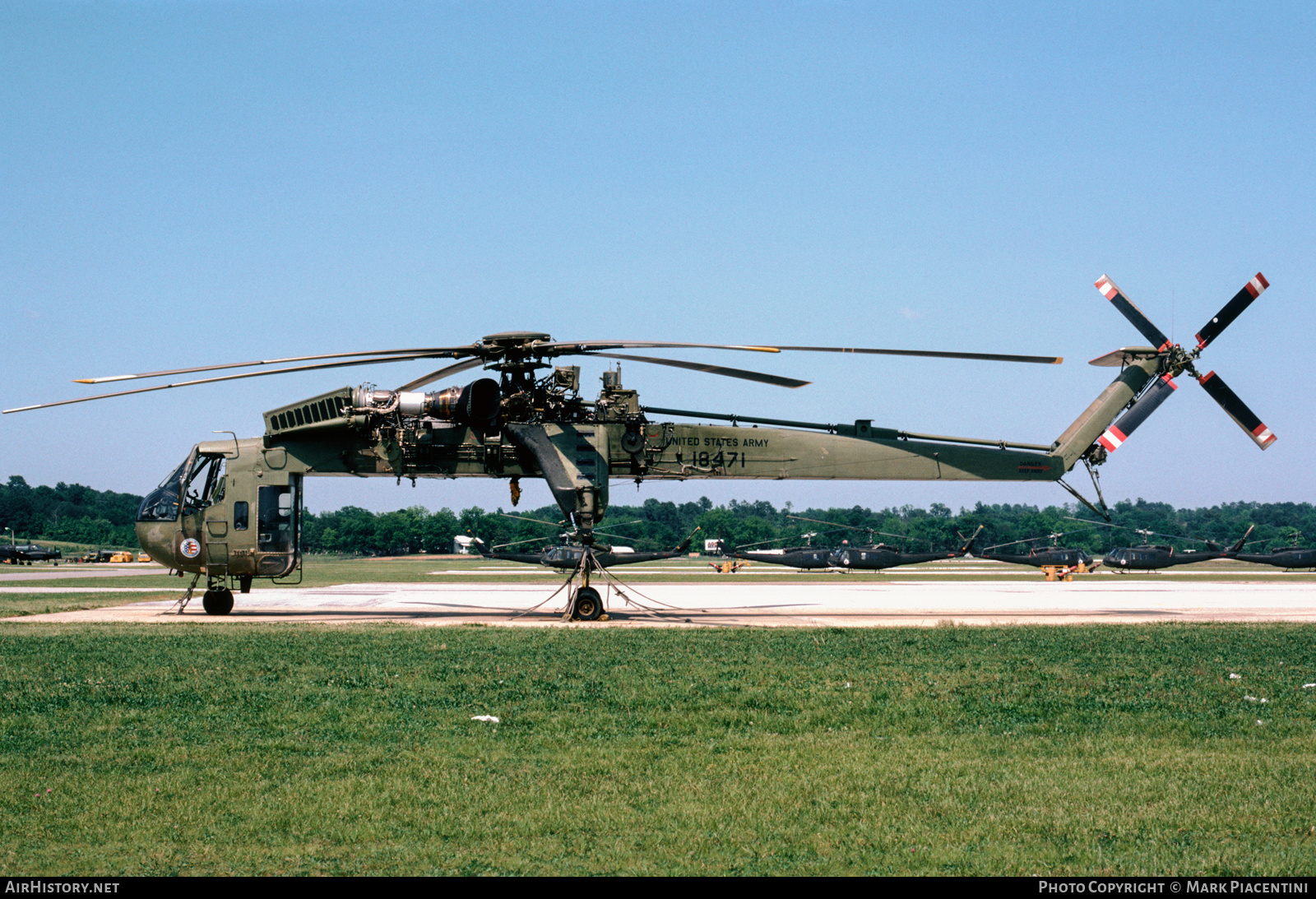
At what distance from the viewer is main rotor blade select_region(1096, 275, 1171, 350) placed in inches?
926

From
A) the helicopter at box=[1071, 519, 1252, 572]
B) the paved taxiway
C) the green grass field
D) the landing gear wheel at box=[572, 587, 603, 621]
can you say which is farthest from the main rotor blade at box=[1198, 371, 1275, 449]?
the helicopter at box=[1071, 519, 1252, 572]

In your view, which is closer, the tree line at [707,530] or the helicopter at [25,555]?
the helicopter at [25,555]

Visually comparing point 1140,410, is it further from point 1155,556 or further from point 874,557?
point 1155,556

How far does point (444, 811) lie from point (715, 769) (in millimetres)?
2290

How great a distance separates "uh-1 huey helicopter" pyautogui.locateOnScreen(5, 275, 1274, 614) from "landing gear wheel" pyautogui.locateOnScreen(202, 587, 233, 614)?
0.04 metres

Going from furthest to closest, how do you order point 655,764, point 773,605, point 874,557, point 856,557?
point 856,557 < point 874,557 < point 773,605 < point 655,764

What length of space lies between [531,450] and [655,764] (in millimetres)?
13539

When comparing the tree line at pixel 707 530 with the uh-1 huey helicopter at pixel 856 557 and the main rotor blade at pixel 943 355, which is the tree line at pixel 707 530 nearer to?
the uh-1 huey helicopter at pixel 856 557

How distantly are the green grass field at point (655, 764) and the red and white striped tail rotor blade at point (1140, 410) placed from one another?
8984 mm

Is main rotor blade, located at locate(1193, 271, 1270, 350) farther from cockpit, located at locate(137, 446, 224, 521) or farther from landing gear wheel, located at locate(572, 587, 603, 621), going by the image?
Result: cockpit, located at locate(137, 446, 224, 521)

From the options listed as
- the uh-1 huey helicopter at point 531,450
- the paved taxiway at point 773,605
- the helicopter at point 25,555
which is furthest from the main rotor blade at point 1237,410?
the helicopter at point 25,555

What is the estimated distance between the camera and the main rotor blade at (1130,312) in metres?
23.5

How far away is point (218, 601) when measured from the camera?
23891 millimetres

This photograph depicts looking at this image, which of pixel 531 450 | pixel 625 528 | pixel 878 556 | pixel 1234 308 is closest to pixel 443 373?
pixel 531 450
